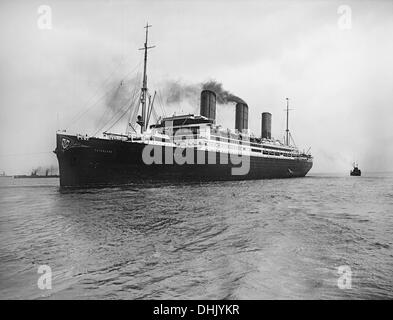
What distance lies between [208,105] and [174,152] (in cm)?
1394

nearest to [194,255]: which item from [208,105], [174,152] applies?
[174,152]

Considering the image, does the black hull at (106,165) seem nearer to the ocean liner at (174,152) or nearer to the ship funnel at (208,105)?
the ocean liner at (174,152)

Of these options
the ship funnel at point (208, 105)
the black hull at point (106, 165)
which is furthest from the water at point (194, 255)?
the ship funnel at point (208, 105)

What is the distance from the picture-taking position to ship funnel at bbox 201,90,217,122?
4138 centimetres

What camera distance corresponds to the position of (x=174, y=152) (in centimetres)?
3044

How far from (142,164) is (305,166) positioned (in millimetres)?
51187

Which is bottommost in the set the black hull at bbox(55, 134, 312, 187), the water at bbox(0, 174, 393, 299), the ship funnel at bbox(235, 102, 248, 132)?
the water at bbox(0, 174, 393, 299)

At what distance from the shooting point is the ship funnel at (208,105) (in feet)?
136

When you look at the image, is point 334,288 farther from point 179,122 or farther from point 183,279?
point 179,122

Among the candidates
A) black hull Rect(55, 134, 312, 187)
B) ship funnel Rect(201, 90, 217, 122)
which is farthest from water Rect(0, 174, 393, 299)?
ship funnel Rect(201, 90, 217, 122)

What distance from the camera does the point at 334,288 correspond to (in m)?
4.73

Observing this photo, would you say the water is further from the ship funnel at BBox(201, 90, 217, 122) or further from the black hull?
the ship funnel at BBox(201, 90, 217, 122)

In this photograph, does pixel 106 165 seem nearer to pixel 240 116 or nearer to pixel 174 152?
pixel 174 152
